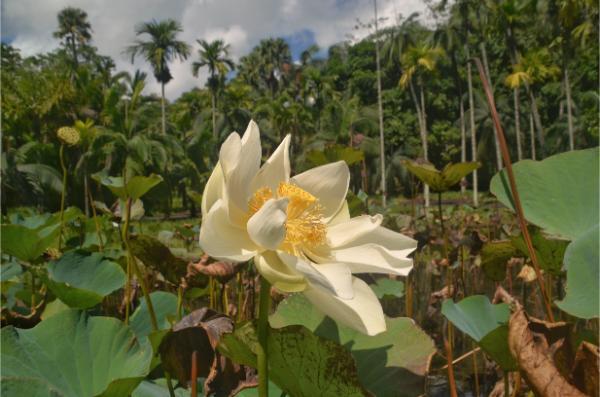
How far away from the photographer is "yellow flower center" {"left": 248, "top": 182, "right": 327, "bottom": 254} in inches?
18.4

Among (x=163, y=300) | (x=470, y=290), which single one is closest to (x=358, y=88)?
(x=470, y=290)

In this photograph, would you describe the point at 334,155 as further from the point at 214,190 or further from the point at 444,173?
the point at 214,190

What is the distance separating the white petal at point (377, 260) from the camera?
16.5 inches

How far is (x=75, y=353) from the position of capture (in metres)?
0.55

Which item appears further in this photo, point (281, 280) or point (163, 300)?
point (163, 300)

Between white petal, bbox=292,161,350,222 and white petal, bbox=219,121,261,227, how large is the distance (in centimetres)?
7

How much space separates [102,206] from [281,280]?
0.75m

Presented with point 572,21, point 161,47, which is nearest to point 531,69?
point 572,21

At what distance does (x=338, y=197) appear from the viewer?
55cm

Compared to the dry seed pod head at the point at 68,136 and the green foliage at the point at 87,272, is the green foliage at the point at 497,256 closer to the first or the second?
the green foliage at the point at 87,272

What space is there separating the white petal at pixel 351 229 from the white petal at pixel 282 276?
3.7 inches

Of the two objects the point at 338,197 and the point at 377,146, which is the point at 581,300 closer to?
the point at 338,197

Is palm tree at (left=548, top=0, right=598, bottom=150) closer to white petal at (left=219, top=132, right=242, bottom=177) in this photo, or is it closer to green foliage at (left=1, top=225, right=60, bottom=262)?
green foliage at (left=1, top=225, right=60, bottom=262)

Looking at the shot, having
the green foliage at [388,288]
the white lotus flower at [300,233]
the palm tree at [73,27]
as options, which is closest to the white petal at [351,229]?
the white lotus flower at [300,233]
